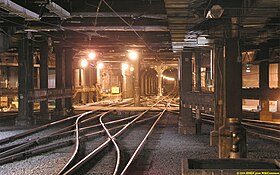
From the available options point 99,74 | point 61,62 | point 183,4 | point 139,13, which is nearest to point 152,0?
point 139,13

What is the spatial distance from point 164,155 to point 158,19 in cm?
490

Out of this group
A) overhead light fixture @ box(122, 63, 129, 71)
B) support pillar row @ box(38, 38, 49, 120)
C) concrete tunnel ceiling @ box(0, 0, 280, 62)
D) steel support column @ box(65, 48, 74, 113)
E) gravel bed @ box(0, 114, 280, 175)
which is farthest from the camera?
overhead light fixture @ box(122, 63, 129, 71)

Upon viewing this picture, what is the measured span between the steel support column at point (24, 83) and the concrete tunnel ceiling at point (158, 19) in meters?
0.55

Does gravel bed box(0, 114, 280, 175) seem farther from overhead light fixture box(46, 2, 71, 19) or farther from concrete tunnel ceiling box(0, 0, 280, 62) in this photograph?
overhead light fixture box(46, 2, 71, 19)

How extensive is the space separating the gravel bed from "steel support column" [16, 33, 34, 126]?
2.21 meters

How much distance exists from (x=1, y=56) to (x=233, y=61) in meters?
22.3

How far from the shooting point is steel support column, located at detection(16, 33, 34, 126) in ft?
53.2

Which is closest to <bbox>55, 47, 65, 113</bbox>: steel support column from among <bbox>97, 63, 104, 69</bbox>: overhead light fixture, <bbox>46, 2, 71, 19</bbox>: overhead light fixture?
<bbox>46, 2, 71, 19</bbox>: overhead light fixture

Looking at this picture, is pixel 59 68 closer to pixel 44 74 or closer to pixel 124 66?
pixel 44 74

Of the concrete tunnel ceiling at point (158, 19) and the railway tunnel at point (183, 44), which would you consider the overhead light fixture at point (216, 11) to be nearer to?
the railway tunnel at point (183, 44)

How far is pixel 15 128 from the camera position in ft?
50.3

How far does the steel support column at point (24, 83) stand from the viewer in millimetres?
16203

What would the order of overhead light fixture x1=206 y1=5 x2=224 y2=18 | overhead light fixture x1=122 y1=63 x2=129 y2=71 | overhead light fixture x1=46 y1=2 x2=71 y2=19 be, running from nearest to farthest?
overhead light fixture x1=206 y1=5 x2=224 y2=18
overhead light fixture x1=46 y1=2 x2=71 y2=19
overhead light fixture x1=122 y1=63 x2=129 y2=71

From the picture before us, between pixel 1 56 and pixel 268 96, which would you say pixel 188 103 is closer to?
pixel 268 96
